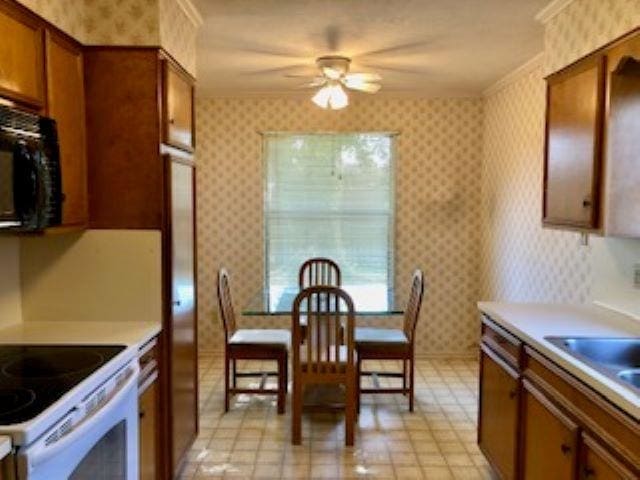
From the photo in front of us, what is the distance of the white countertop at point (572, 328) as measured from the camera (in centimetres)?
162

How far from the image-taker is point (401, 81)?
4.63 metres

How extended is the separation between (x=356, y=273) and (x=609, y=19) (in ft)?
11.0

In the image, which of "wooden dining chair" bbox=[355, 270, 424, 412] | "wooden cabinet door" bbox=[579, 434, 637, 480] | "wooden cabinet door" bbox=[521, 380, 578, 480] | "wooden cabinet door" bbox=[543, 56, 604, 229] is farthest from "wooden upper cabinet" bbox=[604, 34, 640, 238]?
"wooden dining chair" bbox=[355, 270, 424, 412]

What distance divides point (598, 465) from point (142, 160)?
2.09 metres

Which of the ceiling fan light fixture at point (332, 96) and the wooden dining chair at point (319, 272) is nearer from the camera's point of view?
the ceiling fan light fixture at point (332, 96)

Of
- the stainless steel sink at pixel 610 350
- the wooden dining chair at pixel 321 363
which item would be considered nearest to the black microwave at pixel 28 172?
the wooden dining chair at pixel 321 363

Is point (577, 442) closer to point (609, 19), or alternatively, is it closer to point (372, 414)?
point (609, 19)

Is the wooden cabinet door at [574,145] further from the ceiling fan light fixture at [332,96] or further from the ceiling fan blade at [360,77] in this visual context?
the ceiling fan light fixture at [332,96]

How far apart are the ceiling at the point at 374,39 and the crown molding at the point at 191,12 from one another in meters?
0.04

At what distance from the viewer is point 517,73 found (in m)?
4.28

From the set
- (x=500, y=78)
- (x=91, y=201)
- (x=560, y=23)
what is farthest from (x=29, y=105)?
(x=500, y=78)

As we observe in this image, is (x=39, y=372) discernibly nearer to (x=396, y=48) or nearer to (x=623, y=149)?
(x=623, y=149)

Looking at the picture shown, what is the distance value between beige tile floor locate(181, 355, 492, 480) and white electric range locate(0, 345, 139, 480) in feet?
3.71

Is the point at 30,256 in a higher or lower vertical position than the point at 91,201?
lower
